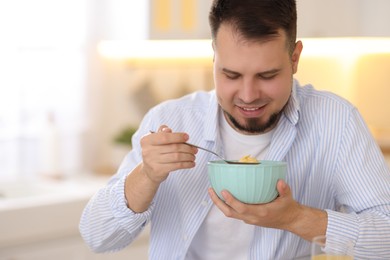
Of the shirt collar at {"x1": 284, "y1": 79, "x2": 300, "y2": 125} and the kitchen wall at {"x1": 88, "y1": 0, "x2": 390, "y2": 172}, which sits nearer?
the shirt collar at {"x1": 284, "y1": 79, "x2": 300, "y2": 125}

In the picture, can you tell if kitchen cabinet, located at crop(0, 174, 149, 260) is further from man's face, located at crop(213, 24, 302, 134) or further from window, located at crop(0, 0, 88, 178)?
man's face, located at crop(213, 24, 302, 134)

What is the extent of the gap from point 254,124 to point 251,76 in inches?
5.6

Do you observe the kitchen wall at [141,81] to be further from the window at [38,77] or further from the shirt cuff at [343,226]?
the shirt cuff at [343,226]

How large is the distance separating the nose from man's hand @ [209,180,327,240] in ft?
0.81

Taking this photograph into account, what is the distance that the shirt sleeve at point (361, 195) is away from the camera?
1.74 metres

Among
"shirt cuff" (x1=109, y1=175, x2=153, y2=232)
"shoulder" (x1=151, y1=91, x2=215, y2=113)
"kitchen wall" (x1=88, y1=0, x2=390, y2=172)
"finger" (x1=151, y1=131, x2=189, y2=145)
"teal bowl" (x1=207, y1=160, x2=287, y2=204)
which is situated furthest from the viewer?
"kitchen wall" (x1=88, y1=0, x2=390, y2=172)

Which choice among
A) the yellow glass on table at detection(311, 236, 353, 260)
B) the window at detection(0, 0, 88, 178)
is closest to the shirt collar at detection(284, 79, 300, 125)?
the yellow glass on table at detection(311, 236, 353, 260)

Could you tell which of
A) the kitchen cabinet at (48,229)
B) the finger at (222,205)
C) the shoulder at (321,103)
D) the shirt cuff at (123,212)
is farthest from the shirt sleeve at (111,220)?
the kitchen cabinet at (48,229)

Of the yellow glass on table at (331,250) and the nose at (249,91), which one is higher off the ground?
the nose at (249,91)

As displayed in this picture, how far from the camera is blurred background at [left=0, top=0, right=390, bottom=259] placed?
9.81 feet

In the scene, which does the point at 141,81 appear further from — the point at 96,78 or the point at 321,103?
the point at 321,103

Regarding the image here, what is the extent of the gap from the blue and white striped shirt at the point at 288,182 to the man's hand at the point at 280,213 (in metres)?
0.17

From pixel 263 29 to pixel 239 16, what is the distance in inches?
2.5

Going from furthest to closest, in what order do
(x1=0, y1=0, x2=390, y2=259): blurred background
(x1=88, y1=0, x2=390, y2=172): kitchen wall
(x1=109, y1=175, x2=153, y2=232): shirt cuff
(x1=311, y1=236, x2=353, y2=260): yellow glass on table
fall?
(x1=88, y1=0, x2=390, y2=172): kitchen wall
(x1=0, y1=0, x2=390, y2=259): blurred background
(x1=109, y1=175, x2=153, y2=232): shirt cuff
(x1=311, y1=236, x2=353, y2=260): yellow glass on table
